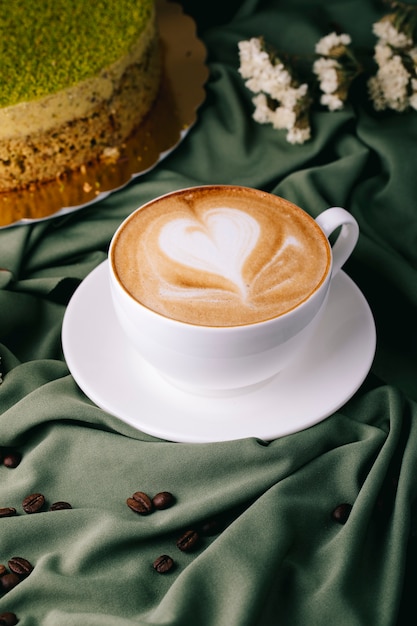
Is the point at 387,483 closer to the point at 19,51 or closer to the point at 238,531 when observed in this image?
the point at 238,531

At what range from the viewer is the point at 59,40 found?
1.76m

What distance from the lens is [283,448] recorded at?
1.21m

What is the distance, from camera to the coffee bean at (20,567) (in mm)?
1115

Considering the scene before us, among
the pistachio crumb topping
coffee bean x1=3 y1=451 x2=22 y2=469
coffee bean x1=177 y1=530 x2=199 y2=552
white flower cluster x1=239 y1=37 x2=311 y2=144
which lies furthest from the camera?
white flower cluster x1=239 y1=37 x2=311 y2=144

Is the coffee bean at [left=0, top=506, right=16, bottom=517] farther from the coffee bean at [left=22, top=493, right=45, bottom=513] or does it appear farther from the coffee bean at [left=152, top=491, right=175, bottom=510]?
the coffee bean at [left=152, top=491, right=175, bottom=510]

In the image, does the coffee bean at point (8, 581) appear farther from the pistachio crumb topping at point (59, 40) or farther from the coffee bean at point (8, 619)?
the pistachio crumb topping at point (59, 40)

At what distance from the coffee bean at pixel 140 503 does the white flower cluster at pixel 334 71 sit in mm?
1114

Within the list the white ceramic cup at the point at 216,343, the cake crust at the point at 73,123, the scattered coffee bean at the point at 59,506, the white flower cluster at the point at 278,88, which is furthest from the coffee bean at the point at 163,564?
the white flower cluster at the point at 278,88

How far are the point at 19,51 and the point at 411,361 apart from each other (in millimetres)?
1110

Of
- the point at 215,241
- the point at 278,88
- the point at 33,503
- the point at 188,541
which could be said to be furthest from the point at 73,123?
the point at 188,541

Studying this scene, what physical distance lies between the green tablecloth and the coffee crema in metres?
0.22

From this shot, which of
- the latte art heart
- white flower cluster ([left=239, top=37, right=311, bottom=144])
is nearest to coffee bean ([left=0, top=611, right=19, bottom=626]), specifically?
the latte art heart

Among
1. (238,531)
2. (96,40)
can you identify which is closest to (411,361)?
(238,531)

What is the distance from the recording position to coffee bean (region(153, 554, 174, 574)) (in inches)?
44.0
